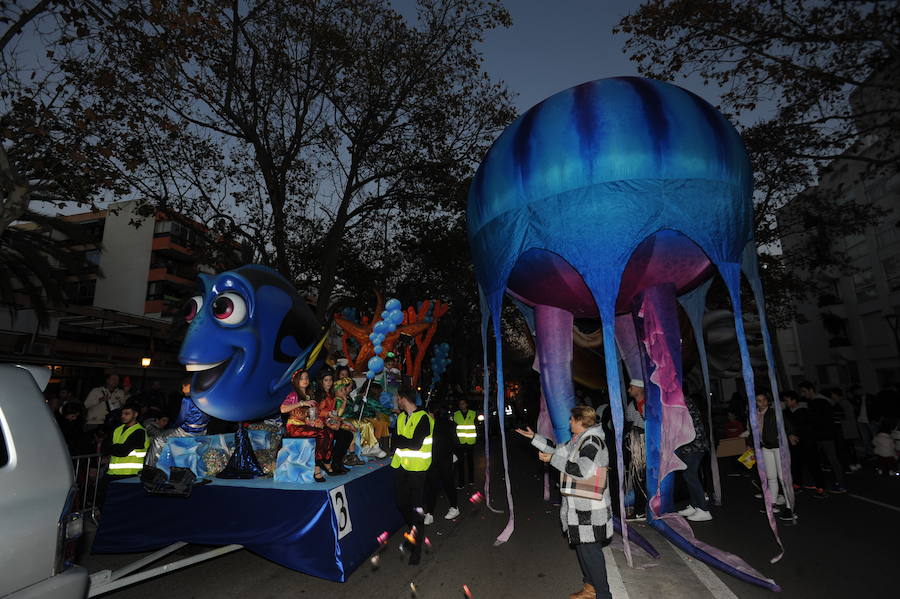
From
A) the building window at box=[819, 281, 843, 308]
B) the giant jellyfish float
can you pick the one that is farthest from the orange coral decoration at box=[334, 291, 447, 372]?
the building window at box=[819, 281, 843, 308]

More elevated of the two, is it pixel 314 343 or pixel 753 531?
pixel 314 343

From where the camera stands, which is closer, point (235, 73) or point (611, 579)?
point (611, 579)

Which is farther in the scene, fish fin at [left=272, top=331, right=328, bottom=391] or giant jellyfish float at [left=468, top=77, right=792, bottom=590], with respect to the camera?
fish fin at [left=272, top=331, right=328, bottom=391]

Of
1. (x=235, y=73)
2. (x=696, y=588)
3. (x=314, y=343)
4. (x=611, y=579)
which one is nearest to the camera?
(x=696, y=588)

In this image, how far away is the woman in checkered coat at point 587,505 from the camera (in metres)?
3.68

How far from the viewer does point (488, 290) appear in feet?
18.2

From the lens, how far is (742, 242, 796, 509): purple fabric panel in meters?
4.46

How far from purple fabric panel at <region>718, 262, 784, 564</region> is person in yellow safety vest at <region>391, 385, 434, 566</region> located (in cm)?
311

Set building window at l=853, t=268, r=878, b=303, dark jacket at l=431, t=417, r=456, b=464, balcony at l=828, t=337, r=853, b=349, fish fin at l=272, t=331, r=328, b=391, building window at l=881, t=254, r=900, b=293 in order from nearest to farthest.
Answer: dark jacket at l=431, t=417, r=456, b=464
fish fin at l=272, t=331, r=328, b=391
building window at l=881, t=254, r=900, b=293
building window at l=853, t=268, r=878, b=303
balcony at l=828, t=337, r=853, b=349

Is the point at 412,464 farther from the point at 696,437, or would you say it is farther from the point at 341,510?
the point at 696,437

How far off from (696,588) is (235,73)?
12.8 m

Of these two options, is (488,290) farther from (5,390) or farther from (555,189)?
(5,390)

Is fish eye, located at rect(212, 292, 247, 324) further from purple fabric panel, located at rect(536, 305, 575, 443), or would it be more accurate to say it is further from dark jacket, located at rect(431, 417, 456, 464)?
purple fabric panel, located at rect(536, 305, 575, 443)

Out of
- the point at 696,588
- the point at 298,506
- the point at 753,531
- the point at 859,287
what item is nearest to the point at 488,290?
the point at 298,506
